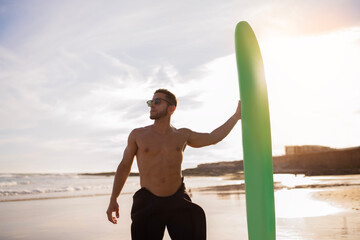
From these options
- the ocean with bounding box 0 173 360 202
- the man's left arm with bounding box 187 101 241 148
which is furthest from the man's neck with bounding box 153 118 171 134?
the ocean with bounding box 0 173 360 202

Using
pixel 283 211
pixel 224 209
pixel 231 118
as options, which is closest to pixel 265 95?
pixel 231 118

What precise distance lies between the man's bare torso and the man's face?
145 mm

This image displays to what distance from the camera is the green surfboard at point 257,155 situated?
3.80 meters

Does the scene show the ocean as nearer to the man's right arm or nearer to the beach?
the beach

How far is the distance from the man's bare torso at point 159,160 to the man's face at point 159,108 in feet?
0.48

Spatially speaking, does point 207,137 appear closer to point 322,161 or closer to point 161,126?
point 161,126

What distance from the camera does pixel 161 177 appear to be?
3.40 meters

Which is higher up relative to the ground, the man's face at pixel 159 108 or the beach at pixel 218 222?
the man's face at pixel 159 108

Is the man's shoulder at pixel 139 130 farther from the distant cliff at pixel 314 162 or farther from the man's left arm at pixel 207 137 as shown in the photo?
the distant cliff at pixel 314 162

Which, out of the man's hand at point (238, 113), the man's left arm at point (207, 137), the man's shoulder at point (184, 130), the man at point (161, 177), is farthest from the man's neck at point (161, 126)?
the man's hand at point (238, 113)

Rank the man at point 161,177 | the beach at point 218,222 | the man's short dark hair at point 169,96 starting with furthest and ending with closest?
the beach at point 218,222 → the man's short dark hair at point 169,96 → the man at point 161,177

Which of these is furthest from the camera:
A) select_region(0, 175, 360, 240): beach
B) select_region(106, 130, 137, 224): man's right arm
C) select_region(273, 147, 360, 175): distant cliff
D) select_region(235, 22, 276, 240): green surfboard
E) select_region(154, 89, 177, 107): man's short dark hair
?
select_region(273, 147, 360, 175): distant cliff

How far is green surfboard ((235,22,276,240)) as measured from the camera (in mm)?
3797

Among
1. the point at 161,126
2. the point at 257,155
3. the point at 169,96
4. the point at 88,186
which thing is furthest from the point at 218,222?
the point at 88,186
